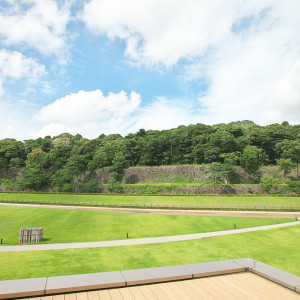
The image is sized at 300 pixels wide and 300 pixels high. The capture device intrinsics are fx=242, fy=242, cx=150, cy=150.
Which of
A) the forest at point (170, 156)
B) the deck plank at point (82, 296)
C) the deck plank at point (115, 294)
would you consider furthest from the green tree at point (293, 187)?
the deck plank at point (82, 296)

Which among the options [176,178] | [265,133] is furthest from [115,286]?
[265,133]

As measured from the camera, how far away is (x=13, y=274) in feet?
34.7

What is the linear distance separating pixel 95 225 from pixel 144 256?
14.9 meters

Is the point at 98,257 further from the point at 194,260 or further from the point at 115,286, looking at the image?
the point at 115,286

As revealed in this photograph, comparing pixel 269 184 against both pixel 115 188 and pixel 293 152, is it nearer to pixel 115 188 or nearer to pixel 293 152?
pixel 293 152

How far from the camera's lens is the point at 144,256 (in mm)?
13492

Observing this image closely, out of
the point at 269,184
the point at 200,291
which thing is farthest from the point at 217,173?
the point at 200,291

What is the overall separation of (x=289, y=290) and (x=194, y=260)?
238 inches

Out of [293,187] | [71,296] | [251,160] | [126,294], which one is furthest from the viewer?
[251,160]

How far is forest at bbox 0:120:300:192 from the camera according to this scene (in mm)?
65000

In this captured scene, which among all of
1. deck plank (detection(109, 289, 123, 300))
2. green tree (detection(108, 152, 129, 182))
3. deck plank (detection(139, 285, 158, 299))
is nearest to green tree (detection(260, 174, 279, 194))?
green tree (detection(108, 152, 129, 182))

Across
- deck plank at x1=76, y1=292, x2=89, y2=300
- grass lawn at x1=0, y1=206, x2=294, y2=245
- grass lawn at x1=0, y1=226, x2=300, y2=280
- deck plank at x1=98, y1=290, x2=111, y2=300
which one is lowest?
grass lawn at x1=0, y1=206, x2=294, y2=245

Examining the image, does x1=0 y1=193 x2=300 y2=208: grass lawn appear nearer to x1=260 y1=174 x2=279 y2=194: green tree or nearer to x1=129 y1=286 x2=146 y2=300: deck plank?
x1=260 y1=174 x2=279 y2=194: green tree

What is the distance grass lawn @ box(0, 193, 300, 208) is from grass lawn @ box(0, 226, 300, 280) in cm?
3237
